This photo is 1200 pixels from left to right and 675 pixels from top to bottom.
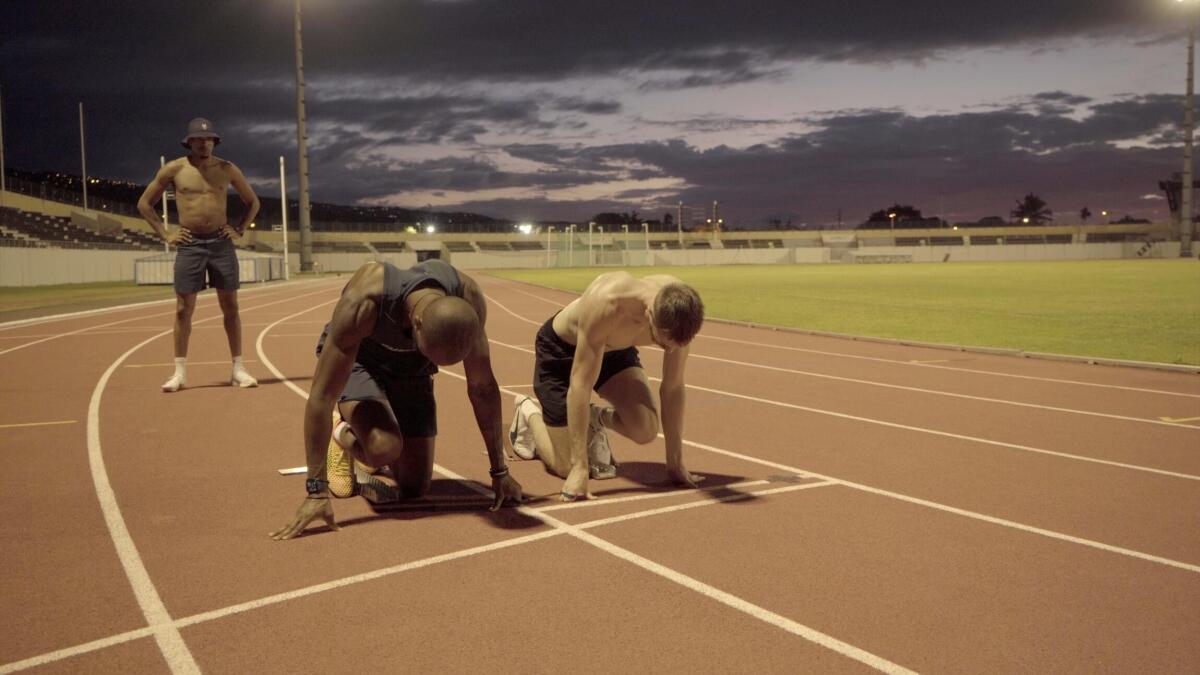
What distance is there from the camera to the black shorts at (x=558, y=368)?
5504mm

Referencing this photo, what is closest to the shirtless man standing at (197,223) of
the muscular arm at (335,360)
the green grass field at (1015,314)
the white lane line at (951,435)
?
the white lane line at (951,435)

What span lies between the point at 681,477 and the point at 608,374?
2.93 ft

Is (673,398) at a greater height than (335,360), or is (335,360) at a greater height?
(335,360)

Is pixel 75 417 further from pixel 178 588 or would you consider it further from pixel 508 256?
pixel 508 256

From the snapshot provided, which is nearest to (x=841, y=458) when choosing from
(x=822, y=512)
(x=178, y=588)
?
(x=822, y=512)

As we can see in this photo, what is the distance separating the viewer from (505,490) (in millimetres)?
4438

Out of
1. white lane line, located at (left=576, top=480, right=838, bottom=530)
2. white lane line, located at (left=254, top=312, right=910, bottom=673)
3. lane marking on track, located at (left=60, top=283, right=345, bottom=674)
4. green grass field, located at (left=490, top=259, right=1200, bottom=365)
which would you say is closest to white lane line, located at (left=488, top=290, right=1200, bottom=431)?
white lane line, located at (left=576, top=480, right=838, bottom=530)

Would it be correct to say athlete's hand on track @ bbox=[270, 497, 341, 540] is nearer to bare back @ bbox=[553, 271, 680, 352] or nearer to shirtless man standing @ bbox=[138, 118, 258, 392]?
bare back @ bbox=[553, 271, 680, 352]

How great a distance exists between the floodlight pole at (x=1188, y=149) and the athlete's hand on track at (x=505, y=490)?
229 feet

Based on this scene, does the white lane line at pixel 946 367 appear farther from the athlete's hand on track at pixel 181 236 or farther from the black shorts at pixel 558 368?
the athlete's hand on track at pixel 181 236

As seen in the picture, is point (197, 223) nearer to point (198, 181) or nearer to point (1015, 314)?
point (198, 181)

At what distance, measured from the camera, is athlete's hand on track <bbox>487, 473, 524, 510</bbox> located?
14.4 feet

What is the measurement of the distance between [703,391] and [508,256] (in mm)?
74582

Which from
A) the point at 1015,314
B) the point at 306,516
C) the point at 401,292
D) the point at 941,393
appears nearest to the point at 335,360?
the point at 401,292
